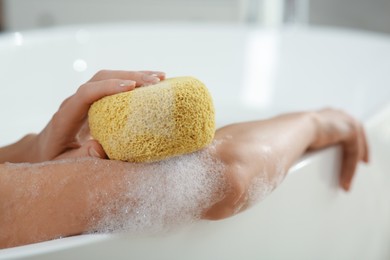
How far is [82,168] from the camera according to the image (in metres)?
0.70

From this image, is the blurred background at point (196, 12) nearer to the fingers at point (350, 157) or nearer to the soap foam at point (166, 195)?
the fingers at point (350, 157)

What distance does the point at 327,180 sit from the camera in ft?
3.21

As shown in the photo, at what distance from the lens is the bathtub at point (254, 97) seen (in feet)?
2.57

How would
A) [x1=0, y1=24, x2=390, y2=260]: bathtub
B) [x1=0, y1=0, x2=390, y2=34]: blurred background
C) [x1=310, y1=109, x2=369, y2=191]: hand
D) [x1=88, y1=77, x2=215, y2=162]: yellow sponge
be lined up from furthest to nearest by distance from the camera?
[x1=0, y1=0, x2=390, y2=34]: blurred background
[x1=310, y1=109, x2=369, y2=191]: hand
[x1=0, y1=24, x2=390, y2=260]: bathtub
[x1=88, y1=77, x2=215, y2=162]: yellow sponge

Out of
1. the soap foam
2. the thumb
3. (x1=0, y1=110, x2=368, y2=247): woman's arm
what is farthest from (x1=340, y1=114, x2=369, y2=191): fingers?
the thumb

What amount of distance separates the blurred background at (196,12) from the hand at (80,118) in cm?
164

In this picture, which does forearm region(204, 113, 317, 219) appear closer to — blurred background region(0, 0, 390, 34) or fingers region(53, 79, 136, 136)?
fingers region(53, 79, 136, 136)

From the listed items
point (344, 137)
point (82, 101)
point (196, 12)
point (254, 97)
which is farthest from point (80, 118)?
point (196, 12)

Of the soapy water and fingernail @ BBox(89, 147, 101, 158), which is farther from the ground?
fingernail @ BBox(89, 147, 101, 158)

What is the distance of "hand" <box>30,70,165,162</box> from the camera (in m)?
0.71

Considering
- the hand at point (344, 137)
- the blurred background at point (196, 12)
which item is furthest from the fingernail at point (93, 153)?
the blurred background at point (196, 12)

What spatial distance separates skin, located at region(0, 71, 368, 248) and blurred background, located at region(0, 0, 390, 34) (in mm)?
1600

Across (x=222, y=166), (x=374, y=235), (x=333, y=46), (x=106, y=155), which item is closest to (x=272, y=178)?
(x=222, y=166)

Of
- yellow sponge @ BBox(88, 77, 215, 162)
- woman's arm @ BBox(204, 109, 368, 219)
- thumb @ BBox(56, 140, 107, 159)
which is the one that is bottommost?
woman's arm @ BBox(204, 109, 368, 219)
